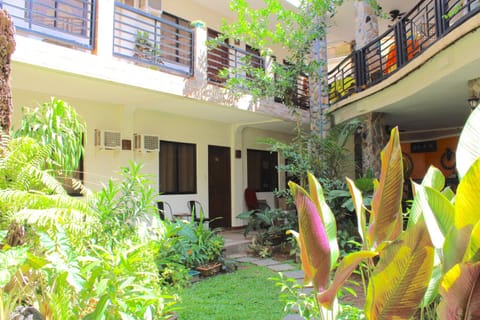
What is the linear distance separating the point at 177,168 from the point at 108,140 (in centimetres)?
220

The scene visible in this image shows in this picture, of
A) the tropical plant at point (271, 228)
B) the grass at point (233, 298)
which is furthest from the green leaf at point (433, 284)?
the tropical plant at point (271, 228)

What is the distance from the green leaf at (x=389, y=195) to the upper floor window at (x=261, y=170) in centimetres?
979

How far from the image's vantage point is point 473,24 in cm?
451

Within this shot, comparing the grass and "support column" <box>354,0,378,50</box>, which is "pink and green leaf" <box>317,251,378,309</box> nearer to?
the grass

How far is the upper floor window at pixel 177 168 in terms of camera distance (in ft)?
30.5

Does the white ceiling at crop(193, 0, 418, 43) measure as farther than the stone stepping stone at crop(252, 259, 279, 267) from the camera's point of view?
Yes

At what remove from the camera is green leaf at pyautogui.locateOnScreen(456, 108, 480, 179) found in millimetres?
1584

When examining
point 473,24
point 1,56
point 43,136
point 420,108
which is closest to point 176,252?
point 43,136

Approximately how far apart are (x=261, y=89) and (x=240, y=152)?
10.2 feet

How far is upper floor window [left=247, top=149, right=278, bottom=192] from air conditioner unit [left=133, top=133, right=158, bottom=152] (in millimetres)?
3784

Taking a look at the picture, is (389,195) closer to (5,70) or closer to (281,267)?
(5,70)

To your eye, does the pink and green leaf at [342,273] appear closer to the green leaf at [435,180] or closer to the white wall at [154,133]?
the green leaf at [435,180]

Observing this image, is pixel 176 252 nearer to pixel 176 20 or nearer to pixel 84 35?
pixel 84 35

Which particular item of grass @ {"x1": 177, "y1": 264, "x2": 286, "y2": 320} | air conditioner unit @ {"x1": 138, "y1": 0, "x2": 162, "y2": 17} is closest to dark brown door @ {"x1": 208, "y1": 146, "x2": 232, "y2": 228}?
air conditioner unit @ {"x1": 138, "y1": 0, "x2": 162, "y2": 17}
